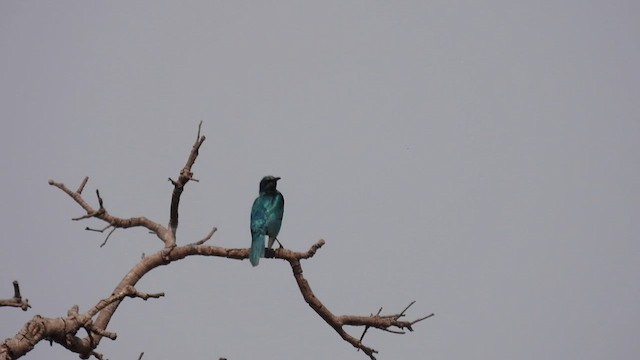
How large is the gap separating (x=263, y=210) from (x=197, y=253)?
99.3 inches

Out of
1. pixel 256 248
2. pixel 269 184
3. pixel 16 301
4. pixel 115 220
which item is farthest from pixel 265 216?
pixel 16 301

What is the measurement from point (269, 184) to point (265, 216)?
938 millimetres

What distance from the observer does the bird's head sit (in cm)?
1030

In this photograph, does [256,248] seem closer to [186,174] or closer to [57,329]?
[186,174]

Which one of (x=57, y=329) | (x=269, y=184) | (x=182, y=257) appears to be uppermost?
(x=269, y=184)

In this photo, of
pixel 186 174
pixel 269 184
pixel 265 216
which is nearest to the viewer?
pixel 186 174

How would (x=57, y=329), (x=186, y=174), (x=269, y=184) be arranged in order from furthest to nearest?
(x=269, y=184), (x=186, y=174), (x=57, y=329)

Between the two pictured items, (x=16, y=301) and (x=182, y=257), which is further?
(x=182, y=257)

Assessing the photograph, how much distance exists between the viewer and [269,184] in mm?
10328

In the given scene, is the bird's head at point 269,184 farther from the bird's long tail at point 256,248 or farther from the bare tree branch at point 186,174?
the bare tree branch at point 186,174

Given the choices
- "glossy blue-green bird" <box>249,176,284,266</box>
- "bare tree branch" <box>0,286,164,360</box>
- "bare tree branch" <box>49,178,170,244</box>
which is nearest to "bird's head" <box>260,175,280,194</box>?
"glossy blue-green bird" <box>249,176,284,266</box>

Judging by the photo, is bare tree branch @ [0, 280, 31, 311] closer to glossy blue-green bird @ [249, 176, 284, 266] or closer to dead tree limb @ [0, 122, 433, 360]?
dead tree limb @ [0, 122, 433, 360]

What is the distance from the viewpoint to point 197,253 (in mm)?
7246

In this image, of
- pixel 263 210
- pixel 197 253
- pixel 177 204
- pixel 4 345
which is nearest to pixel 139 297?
pixel 4 345
